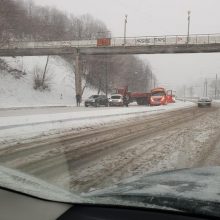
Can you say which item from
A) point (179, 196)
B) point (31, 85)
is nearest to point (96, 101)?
point (31, 85)

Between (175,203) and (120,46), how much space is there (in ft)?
189

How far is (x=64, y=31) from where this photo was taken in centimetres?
6681

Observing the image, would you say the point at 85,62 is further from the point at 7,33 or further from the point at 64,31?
the point at 7,33

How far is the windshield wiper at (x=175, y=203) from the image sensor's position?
244 cm

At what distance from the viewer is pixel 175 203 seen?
2.61 meters

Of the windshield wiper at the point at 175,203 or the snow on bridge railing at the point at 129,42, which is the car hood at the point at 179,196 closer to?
the windshield wiper at the point at 175,203

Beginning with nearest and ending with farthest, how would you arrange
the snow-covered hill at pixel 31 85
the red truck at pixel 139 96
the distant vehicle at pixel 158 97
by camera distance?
the distant vehicle at pixel 158 97
the red truck at pixel 139 96
the snow-covered hill at pixel 31 85

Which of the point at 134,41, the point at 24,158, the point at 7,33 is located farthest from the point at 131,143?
the point at 134,41

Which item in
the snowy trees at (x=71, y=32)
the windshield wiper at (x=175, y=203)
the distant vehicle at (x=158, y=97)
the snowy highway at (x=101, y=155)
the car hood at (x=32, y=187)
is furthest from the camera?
the distant vehicle at (x=158, y=97)

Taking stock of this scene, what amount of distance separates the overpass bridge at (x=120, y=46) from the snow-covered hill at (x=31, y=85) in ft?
20.2

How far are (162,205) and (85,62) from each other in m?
75.2

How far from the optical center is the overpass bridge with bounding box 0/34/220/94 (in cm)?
5616

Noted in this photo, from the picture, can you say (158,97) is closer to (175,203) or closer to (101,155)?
(101,155)

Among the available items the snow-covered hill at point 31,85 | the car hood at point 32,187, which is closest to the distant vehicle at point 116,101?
the snow-covered hill at point 31,85
